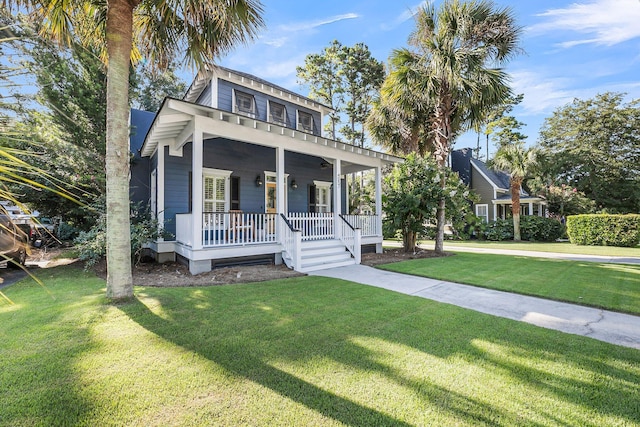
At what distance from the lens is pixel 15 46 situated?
2.01 m

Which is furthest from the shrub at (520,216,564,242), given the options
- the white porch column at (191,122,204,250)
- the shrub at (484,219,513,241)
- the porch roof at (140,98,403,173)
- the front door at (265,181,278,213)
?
the white porch column at (191,122,204,250)

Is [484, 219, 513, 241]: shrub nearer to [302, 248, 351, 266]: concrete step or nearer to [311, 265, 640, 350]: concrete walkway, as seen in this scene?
[302, 248, 351, 266]: concrete step

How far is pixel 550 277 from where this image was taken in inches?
276

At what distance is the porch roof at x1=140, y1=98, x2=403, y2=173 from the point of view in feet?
22.5

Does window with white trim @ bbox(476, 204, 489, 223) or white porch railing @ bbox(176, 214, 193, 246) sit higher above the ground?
window with white trim @ bbox(476, 204, 489, 223)

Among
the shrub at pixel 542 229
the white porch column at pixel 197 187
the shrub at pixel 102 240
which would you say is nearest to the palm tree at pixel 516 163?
the shrub at pixel 542 229

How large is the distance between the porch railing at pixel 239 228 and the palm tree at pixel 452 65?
6.67 metres

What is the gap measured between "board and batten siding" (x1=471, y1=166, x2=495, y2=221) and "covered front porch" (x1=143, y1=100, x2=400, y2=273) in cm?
1618

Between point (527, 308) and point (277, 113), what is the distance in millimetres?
10951

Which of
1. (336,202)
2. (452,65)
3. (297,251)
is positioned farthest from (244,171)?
(452,65)

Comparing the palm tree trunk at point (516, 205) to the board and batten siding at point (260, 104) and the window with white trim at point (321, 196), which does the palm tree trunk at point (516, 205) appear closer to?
the window with white trim at point (321, 196)

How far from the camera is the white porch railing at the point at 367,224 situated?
10.5 m

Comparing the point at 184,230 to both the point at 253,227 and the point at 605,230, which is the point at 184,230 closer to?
the point at 253,227

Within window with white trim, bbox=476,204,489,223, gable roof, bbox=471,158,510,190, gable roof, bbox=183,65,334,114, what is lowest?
window with white trim, bbox=476,204,489,223
